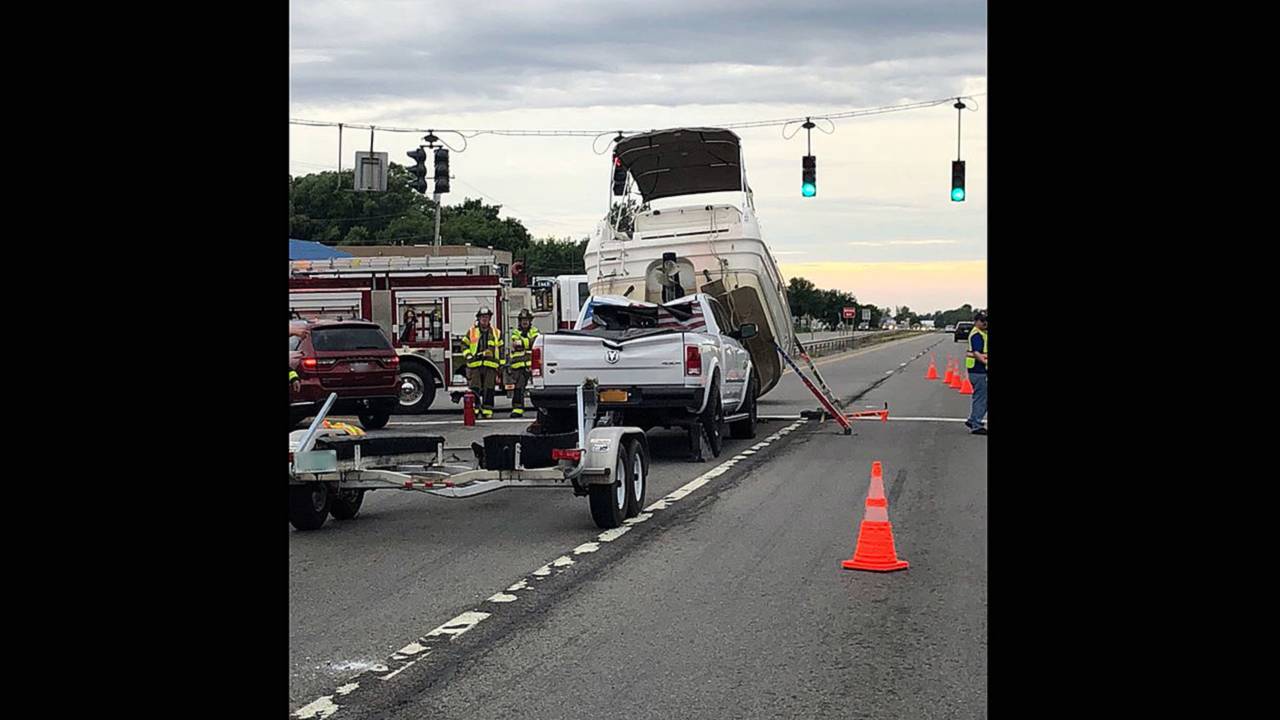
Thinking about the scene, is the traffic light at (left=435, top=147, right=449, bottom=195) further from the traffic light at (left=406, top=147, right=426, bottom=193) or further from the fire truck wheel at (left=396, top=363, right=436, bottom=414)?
the fire truck wheel at (left=396, top=363, right=436, bottom=414)

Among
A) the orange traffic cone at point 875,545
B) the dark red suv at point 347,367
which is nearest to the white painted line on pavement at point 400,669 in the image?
the orange traffic cone at point 875,545

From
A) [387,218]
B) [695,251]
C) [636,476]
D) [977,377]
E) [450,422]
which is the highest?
[387,218]

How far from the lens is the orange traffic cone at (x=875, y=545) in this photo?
8.91 meters

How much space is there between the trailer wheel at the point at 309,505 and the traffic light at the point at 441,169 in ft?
67.6

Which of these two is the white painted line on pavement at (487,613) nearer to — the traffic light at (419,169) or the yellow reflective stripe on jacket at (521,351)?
the yellow reflective stripe on jacket at (521,351)

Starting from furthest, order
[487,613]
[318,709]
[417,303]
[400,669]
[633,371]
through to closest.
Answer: [417,303], [633,371], [487,613], [400,669], [318,709]

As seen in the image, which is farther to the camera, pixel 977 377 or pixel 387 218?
pixel 387 218

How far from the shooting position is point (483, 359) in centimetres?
2386

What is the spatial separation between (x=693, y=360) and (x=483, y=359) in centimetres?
917

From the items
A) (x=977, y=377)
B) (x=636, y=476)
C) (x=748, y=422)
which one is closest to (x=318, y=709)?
(x=636, y=476)

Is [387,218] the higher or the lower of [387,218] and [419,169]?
the higher

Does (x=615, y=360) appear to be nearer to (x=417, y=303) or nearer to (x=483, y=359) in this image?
(x=483, y=359)

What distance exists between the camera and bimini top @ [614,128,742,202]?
2147 cm

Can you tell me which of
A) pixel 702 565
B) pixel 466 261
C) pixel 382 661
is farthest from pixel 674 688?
pixel 466 261
